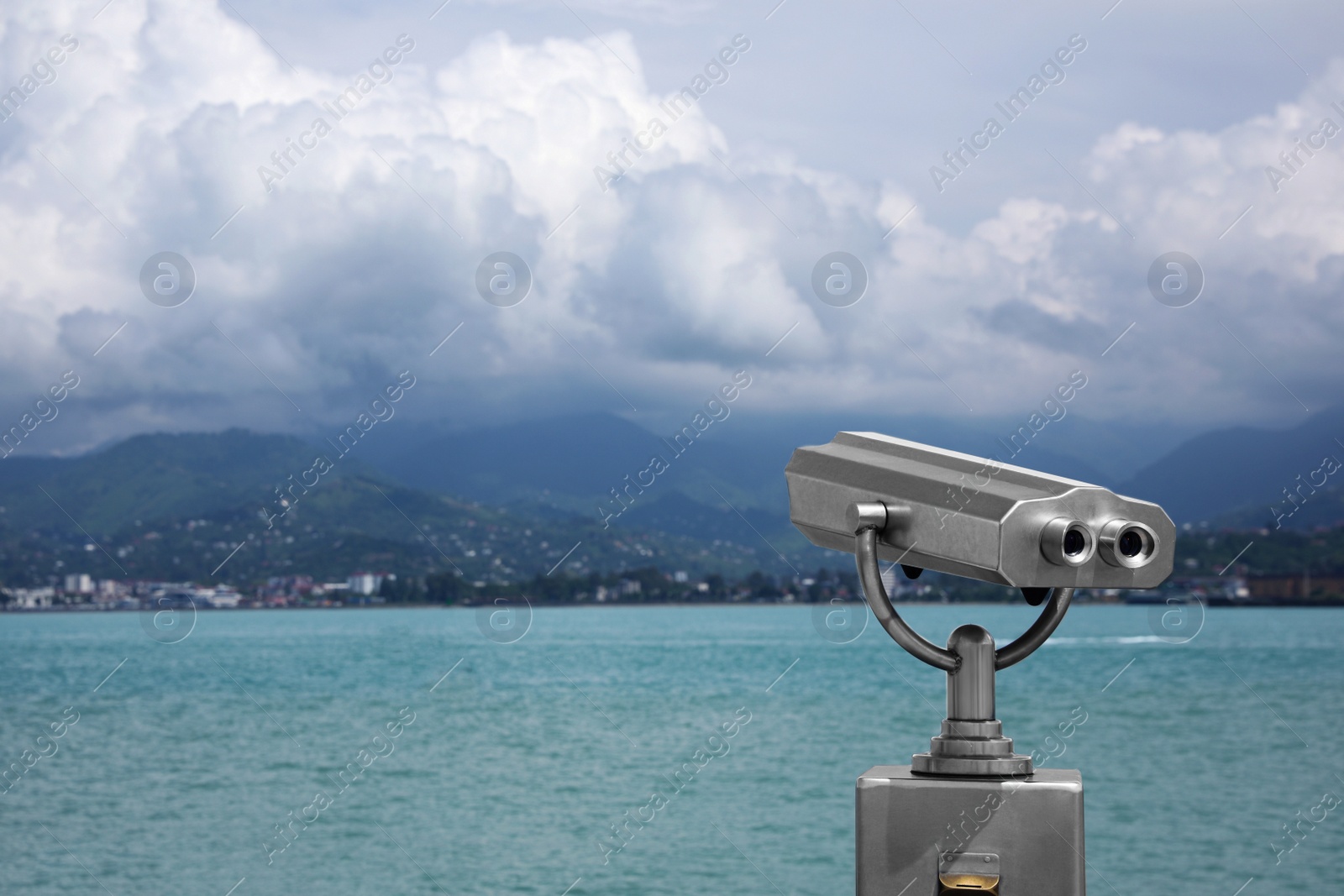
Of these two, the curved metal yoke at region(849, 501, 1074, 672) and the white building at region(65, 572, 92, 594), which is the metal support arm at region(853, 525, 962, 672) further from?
the white building at region(65, 572, 92, 594)

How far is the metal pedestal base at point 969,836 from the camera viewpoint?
1.81m

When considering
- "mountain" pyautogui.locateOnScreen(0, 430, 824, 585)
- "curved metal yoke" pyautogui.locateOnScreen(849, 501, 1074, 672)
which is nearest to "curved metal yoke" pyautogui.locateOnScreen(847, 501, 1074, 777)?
"curved metal yoke" pyautogui.locateOnScreen(849, 501, 1074, 672)

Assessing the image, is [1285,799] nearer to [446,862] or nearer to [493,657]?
[446,862]

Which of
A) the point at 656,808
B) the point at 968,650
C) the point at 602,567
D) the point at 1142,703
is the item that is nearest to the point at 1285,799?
the point at 656,808

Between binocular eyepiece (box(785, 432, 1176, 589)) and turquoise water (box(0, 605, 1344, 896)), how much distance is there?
2744 centimetres

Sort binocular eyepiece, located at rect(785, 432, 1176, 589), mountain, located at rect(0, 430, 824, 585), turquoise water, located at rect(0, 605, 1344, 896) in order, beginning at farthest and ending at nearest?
mountain, located at rect(0, 430, 824, 585), turquoise water, located at rect(0, 605, 1344, 896), binocular eyepiece, located at rect(785, 432, 1176, 589)

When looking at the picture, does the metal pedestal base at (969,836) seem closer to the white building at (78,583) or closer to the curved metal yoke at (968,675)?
the curved metal yoke at (968,675)

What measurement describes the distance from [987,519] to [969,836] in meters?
0.46

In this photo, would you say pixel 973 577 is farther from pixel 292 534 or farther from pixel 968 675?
pixel 292 534

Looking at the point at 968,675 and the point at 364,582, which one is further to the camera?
the point at 364,582

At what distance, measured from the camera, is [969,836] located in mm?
1850

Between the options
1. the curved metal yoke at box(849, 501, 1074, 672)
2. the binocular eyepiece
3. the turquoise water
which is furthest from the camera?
the turquoise water

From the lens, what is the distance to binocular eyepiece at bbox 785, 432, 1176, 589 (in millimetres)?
1727

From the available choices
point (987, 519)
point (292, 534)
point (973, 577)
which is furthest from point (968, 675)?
point (292, 534)
